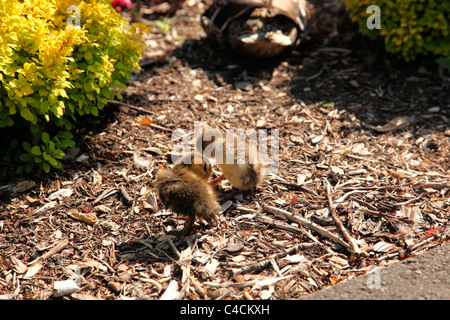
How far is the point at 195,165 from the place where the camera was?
3.93 meters

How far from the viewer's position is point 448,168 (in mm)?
4320

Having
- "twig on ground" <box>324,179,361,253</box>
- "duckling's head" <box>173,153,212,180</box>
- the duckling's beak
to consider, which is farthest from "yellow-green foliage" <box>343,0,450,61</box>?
"duckling's head" <box>173,153,212,180</box>

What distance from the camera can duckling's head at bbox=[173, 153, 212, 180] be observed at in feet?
12.8

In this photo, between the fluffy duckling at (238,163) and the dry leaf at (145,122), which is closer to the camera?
the fluffy duckling at (238,163)

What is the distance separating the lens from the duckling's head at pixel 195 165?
12.8 ft

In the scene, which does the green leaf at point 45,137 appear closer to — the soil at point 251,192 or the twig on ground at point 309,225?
the soil at point 251,192

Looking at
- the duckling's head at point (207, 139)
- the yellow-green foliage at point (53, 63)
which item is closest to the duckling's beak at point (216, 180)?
the duckling's head at point (207, 139)

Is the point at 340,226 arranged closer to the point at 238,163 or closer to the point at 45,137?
the point at 238,163

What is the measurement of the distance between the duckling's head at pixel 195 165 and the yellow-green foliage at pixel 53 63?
1.00 m

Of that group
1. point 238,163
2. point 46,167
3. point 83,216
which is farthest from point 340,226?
point 46,167

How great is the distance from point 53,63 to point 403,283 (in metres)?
3.18

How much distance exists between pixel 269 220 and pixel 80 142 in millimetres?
2127

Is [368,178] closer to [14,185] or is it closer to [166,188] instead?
[166,188]

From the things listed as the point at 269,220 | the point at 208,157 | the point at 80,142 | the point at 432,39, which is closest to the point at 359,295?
the point at 269,220
